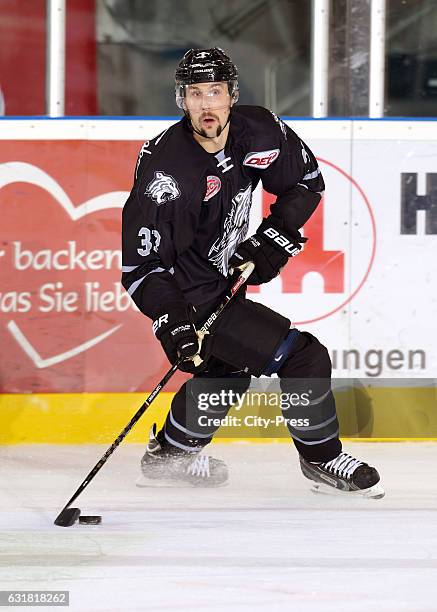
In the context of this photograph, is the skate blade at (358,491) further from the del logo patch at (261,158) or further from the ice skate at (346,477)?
the del logo patch at (261,158)

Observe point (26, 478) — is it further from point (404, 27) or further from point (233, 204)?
point (404, 27)

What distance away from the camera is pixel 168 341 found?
110 inches

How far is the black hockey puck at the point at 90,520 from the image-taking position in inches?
105

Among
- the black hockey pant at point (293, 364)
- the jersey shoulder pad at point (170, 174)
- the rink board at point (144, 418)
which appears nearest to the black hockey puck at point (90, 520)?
the black hockey pant at point (293, 364)

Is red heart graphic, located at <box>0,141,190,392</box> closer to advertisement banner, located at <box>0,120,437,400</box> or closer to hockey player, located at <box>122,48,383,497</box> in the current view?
advertisement banner, located at <box>0,120,437,400</box>

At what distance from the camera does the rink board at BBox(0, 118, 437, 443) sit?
374cm

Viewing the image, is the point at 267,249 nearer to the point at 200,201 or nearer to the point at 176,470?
the point at 200,201

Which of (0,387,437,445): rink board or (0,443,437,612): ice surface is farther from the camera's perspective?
(0,387,437,445): rink board

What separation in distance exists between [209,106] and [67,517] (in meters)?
1.02

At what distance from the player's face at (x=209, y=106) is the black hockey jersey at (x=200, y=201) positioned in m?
0.08

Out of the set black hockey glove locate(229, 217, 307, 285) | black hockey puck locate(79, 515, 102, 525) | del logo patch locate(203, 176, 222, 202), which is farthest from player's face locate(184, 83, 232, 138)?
black hockey puck locate(79, 515, 102, 525)

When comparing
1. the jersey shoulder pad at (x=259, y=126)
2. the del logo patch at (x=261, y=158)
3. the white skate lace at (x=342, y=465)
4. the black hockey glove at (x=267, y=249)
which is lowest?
the white skate lace at (x=342, y=465)

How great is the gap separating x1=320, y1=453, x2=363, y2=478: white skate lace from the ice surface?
7 centimetres

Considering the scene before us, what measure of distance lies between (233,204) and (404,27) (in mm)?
1166
